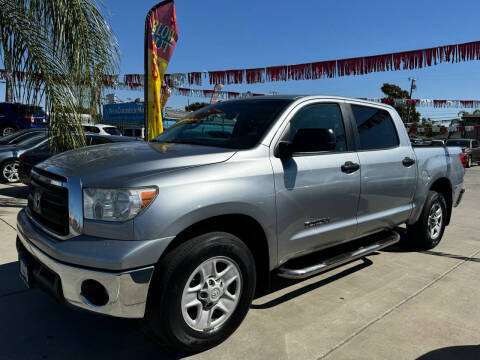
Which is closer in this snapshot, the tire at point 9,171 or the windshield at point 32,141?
the windshield at point 32,141

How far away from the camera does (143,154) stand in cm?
277

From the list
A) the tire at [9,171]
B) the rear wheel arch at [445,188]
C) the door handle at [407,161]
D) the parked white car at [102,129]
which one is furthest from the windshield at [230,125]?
the parked white car at [102,129]

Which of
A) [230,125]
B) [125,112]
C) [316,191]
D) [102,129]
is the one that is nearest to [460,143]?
[102,129]

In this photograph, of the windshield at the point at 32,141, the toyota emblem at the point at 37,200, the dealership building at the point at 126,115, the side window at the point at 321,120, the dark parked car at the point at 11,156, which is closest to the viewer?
the toyota emblem at the point at 37,200

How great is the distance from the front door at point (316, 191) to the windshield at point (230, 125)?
214 millimetres

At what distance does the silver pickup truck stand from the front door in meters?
0.01

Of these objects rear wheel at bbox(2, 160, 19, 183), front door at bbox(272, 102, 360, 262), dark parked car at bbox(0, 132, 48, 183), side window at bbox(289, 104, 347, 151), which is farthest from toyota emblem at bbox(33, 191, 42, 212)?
rear wheel at bbox(2, 160, 19, 183)

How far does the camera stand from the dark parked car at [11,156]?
8.97m

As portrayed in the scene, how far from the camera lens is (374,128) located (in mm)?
4039

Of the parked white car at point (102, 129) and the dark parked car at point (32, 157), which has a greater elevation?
the parked white car at point (102, 129)

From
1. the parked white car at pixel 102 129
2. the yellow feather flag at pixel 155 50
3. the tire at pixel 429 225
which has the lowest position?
the tire at pixel 429 225

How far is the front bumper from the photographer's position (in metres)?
2.16

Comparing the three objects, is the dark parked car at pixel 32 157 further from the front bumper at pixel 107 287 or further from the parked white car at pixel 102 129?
the parked white car at pixel 102 129

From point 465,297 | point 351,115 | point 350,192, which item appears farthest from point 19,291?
point 465,297
